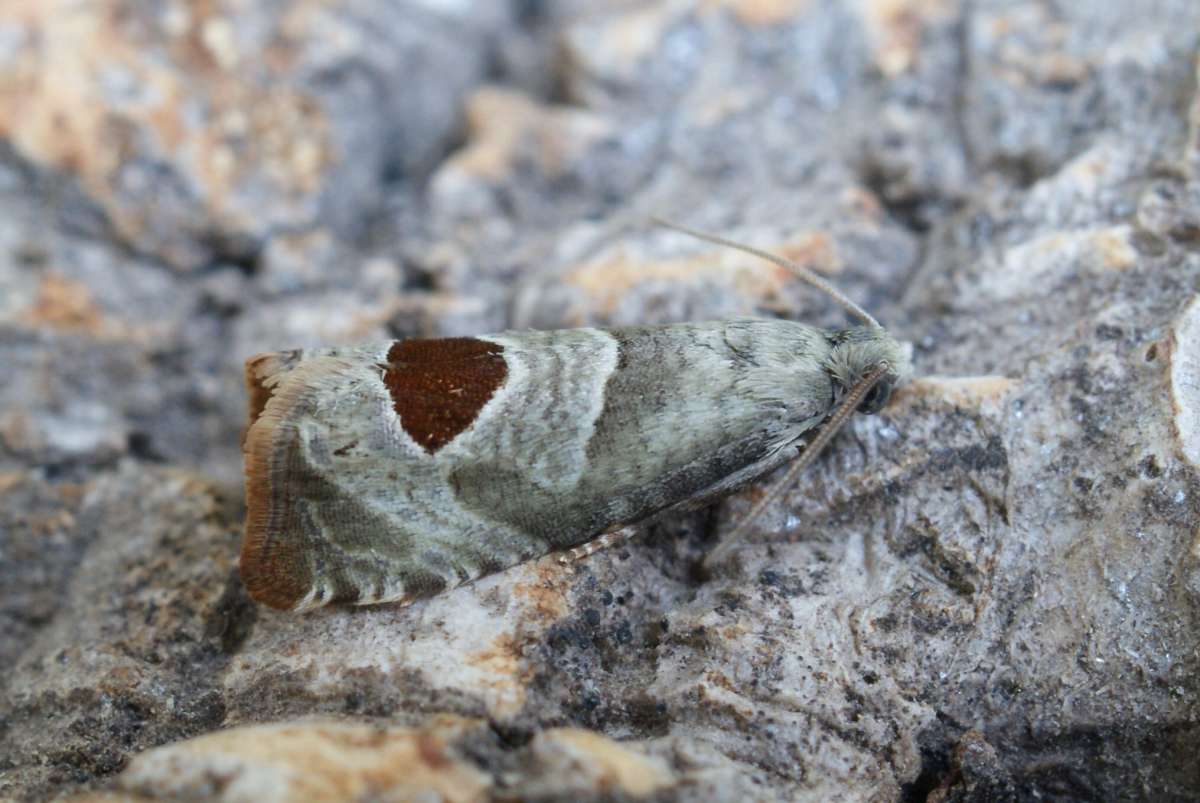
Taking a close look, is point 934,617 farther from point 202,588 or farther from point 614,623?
point 202,588

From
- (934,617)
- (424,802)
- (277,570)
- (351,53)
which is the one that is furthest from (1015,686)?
(351,53)

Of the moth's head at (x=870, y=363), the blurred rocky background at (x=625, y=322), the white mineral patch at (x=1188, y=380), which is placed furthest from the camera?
the moth's head at (x=870, y=363)

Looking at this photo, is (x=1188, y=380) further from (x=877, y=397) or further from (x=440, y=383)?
(x=440, y=383)

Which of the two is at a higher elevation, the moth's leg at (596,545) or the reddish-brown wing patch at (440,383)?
the reddish-brown wing patch at (440,383)

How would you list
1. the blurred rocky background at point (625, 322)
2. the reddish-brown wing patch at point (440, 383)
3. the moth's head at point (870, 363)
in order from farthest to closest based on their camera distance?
1. the moth's head at point (870, 363)
2. the reddish-brown wing patch at point (440, 383)
3. the blurred rocky background at point (625, 322)

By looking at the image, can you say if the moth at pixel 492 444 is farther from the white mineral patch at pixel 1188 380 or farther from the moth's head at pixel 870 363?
the white mineral patch at pixel 1188 380

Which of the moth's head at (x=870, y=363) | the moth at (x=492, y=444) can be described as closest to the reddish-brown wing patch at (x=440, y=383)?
the moth at (x=492, y=444)
